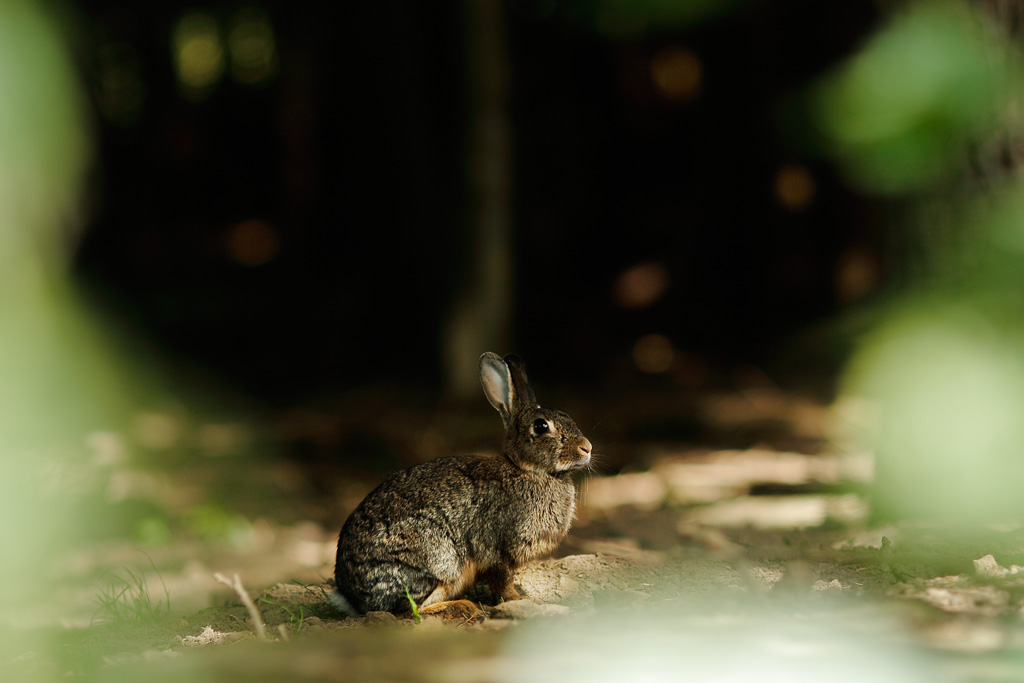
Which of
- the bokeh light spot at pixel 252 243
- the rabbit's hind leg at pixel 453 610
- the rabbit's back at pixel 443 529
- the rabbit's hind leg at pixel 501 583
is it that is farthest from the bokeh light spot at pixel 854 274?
the bokeh light spot at pixel 252 243

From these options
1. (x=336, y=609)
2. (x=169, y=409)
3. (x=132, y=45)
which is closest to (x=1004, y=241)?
(x=336, y=609)

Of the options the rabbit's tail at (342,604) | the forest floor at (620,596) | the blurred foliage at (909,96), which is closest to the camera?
the blurred foliage at (909,96)

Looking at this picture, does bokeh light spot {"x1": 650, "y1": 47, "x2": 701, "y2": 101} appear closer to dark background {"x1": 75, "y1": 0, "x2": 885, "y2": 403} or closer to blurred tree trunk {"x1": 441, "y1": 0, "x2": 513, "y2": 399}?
dark background {"x1": 75, "y1": 0, "x2": 885, "y2": 403}

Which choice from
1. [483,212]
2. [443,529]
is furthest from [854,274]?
[443,529]

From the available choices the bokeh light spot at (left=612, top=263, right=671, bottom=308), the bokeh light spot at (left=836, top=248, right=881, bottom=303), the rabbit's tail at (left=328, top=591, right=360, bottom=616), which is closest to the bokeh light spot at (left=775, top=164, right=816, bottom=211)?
the bokeh light spot at (left=836, top=248, right=881, bottom=303)

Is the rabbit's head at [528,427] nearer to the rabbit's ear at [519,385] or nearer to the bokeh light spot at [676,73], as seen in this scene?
the rabbit's ear at [519,385]

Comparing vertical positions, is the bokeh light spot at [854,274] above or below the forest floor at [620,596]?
above

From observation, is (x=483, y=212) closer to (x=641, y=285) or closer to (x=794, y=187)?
(x=641, y=285)
